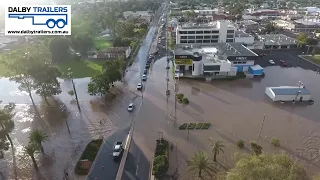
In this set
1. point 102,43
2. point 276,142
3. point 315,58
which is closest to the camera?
point 276,142

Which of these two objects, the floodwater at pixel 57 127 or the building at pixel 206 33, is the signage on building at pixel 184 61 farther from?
the floodwater at pixel 57 127

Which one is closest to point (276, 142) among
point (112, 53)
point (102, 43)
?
point (112, 53)

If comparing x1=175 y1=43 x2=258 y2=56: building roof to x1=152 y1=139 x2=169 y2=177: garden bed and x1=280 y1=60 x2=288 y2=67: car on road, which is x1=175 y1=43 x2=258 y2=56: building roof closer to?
x1=280 y1=60 x2=288 y2=67: car on road

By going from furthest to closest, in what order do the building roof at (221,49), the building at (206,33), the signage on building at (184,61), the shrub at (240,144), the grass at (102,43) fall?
the grass at (102,43), the building at (206,33), the building roof at (221,49), the signage on building at (184,61), the shrub at (240,144)

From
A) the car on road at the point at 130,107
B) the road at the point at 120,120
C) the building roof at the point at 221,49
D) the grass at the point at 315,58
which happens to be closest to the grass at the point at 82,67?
the road at the point at 120,120

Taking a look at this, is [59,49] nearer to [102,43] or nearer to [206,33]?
[102,43]

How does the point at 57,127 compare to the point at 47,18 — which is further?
the point at 47,18

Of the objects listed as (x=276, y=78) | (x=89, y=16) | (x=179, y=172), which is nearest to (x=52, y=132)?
(x=179, y=172)
